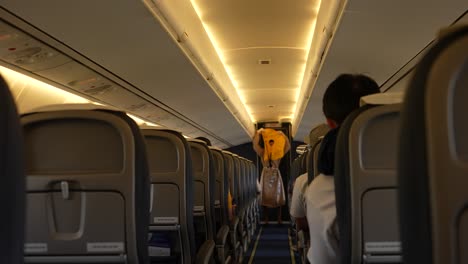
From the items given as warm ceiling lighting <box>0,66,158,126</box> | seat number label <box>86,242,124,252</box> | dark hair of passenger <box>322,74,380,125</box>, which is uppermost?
warm ceiling lighting <box>0,66,158,126</box>

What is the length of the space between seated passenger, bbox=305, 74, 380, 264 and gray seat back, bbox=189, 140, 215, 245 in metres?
1.64

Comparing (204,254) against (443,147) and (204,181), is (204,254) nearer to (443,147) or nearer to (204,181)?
(204,181)

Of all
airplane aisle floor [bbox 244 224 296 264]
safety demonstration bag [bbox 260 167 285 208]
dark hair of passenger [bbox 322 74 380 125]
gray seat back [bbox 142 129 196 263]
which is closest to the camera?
dark hair of passenger [bbox 322 74 380 125]

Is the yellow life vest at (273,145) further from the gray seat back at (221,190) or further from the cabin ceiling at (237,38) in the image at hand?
the gray seat back at (221,190)

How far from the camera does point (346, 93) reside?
264 centimetres

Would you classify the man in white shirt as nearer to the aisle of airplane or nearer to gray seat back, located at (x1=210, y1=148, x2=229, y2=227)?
the aisle of airplane

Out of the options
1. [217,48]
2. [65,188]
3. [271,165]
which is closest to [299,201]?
[65,188]

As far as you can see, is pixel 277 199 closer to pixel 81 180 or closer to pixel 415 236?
pixel 81 180

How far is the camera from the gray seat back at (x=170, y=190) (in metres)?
3.14

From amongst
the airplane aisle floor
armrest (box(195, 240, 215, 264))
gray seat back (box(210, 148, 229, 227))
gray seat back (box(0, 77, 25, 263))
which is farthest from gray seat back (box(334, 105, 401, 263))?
the airplane aisle floor

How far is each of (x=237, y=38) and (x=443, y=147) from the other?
22.9 ft

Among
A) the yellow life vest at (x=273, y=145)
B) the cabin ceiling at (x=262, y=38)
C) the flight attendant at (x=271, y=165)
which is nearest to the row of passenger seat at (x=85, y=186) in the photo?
the cabin ceiling at (x=262, y=38)

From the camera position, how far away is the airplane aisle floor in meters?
8.94

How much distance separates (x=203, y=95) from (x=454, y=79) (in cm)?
801
